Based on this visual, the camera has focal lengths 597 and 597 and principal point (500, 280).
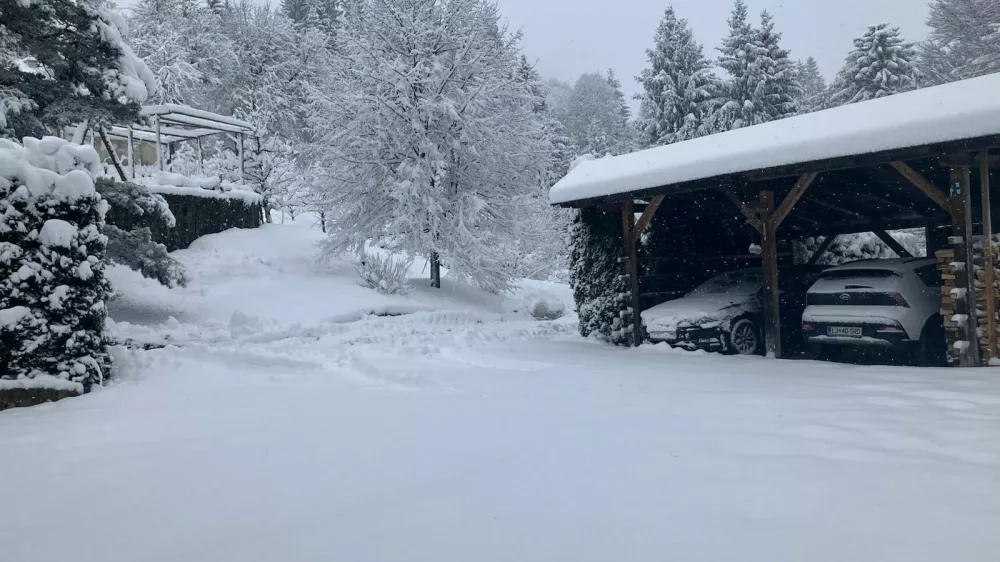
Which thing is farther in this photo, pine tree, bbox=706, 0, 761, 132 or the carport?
pine tree, bbox=706, 0, 761, 132

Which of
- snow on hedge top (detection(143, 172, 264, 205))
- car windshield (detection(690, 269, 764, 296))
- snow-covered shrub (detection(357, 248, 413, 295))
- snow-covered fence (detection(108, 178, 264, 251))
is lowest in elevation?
Answer: car windshield (detection(690, 269, 764, 296))

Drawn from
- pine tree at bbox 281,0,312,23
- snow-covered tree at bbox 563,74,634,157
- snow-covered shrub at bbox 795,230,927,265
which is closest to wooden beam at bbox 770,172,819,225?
snow-covered shrub at bbox 795,230,927,265

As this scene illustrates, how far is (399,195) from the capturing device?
47.8ft

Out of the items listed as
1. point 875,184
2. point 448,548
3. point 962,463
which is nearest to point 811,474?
point 962,463

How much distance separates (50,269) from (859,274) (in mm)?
9818

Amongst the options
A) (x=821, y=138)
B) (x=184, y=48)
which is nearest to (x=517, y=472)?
(x=821, y=138)

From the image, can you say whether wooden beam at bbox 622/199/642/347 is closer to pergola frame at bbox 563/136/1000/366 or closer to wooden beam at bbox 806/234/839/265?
pergola frame at bbox 563/136/1000/366

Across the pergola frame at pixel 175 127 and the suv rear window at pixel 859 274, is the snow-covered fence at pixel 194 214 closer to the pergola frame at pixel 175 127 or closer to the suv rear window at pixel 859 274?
the pergola frame at pixel 175 127

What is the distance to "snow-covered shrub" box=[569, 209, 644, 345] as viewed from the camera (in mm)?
10547

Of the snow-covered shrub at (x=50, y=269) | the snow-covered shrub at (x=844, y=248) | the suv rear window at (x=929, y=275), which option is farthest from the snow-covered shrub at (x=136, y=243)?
the snow-covered shrub at (x=844, y=248)

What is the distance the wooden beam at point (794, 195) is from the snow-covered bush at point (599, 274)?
9.07 ft

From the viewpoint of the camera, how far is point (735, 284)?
10375 mm

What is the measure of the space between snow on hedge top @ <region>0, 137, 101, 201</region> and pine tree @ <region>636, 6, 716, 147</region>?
93.5ft

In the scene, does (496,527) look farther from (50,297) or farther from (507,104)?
(507,104)
